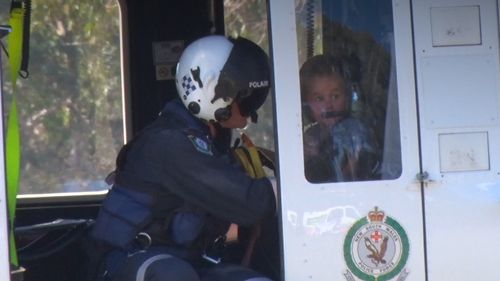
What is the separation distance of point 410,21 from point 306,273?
100 cm

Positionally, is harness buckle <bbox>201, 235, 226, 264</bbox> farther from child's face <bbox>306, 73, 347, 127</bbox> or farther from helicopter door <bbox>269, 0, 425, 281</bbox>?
child's face <bbox>306, 73, 347, 127</bbox>

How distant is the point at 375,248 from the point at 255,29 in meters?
1.42

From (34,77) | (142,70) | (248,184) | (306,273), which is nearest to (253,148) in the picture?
(248,184)

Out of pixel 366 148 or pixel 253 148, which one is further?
pixel 253 148

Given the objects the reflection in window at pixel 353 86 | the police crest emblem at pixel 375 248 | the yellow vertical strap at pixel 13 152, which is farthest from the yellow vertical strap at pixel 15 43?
the police crest emblem at pixel 375 248

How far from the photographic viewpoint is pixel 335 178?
14.4 ft

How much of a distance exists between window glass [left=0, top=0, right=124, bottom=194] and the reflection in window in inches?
63.8

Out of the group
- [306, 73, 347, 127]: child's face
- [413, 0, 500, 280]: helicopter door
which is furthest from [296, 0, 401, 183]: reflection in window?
[413, 0, 500, 280]: helicopter door

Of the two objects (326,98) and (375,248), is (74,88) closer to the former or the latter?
(326,98)

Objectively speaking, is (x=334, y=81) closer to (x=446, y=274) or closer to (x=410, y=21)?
(x=410, y=21)

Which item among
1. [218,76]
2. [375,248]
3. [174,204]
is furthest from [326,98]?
[174,204]

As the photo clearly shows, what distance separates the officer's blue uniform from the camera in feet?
14.5

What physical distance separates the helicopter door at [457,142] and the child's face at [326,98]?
0.95 ft

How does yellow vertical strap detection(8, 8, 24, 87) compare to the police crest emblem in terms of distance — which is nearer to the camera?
the police crest emblem
